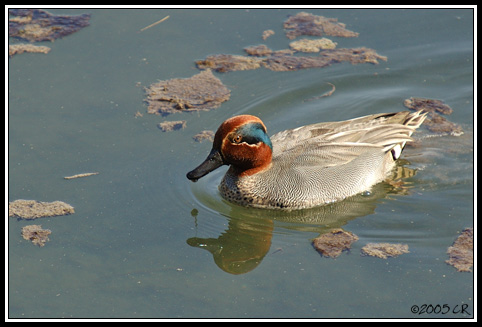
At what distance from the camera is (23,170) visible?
904cm

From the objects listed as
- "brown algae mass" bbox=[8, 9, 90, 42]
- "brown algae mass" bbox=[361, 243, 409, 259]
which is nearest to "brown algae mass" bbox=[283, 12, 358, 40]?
"brown algae mass" bbox=[8, 9, 90, 42]

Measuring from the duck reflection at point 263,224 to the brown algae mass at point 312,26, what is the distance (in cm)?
360

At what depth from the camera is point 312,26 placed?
12.0 metres

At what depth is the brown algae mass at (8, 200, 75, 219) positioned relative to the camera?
325 inches

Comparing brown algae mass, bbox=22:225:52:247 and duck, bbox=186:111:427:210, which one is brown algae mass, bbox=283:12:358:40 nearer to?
duck, bbox=186:111:427:210

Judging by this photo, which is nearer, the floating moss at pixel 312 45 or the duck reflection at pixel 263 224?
the duck reflection at pixel 263 224

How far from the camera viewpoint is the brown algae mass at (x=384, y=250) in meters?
7.63

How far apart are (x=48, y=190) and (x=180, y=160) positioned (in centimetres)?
173

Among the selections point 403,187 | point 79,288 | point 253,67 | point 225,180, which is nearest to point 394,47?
point 253,67

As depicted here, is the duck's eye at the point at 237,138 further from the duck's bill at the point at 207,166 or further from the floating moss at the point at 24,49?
the floating moss at the point at 24,49

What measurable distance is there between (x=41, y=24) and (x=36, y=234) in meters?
5.21

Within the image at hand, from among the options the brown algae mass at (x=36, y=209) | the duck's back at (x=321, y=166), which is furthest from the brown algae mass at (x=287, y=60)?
the brown algae mass at (x=36, y=209)

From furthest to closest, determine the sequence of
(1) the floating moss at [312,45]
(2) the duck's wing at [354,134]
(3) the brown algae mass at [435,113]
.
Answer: (1) the floating moss at [312,45] → (3) the brown algae mass at [435,113] → (2) the duck's wing at [354,134]

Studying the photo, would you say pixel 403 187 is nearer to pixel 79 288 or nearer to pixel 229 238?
pixel 229 238
